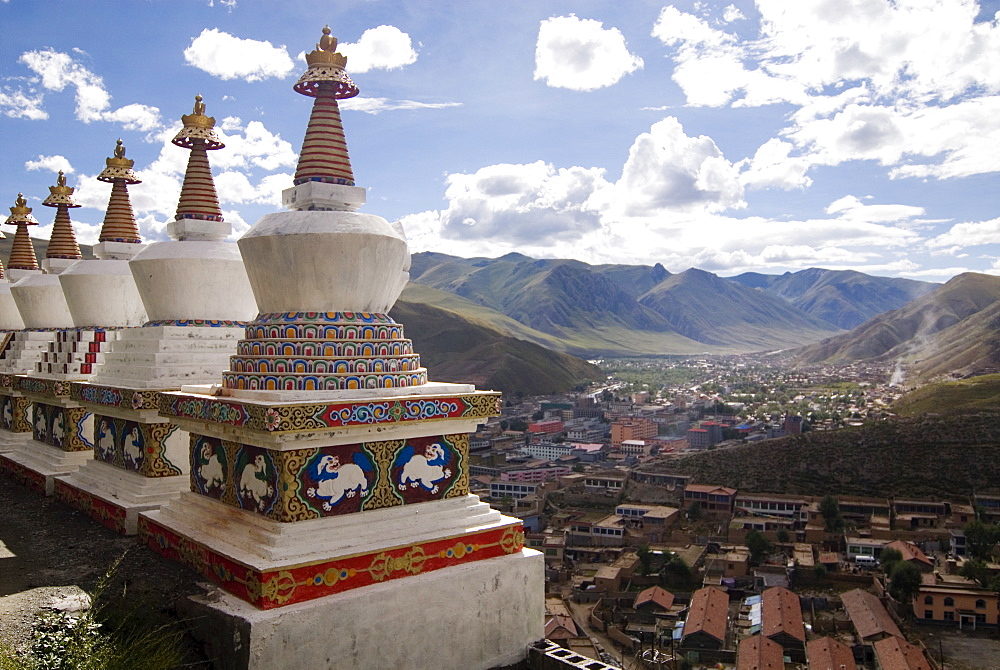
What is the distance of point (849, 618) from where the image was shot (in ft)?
A: 101

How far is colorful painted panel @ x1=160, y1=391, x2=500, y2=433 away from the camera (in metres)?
5.74

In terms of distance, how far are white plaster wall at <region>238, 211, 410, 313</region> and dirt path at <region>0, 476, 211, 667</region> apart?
2457 mm

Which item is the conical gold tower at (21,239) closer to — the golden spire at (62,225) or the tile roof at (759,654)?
the golden spire at (62,225)

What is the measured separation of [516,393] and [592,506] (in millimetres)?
63443

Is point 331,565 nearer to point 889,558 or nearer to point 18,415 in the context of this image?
point 18,415

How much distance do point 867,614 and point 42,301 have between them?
29.5m

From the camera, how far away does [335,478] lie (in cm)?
609

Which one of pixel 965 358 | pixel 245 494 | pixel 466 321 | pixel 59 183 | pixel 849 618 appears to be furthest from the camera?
pixel 466 321

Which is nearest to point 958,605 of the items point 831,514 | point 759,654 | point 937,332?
point 759,654

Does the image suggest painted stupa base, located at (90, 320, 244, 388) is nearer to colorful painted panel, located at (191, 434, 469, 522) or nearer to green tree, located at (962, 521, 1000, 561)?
colorful painted panel, located at (191, 434, 469, 522)

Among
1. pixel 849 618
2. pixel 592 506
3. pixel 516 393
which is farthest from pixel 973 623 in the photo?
pixel 516 393

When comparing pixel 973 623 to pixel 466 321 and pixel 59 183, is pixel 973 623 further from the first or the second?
pixel 466 321

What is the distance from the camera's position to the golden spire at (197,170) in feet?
31.3

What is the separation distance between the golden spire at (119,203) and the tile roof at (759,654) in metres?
22.3
